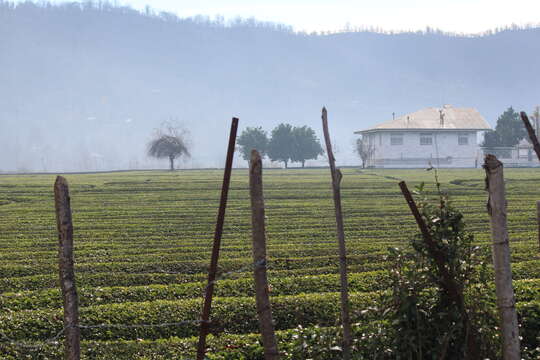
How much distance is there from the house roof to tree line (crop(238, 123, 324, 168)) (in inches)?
390

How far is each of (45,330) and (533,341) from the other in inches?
265

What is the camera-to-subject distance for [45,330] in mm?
9492

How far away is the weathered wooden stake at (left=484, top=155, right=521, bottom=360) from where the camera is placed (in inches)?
212

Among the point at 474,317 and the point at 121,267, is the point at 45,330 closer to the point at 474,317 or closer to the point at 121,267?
the point at 121,267

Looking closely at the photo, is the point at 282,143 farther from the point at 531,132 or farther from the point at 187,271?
the point at 531,132

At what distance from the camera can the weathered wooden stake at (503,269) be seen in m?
5.39

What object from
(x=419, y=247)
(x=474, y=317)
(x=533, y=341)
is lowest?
(x=533, y=341)

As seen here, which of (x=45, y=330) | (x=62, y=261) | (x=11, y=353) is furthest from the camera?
(x=45, y=330)

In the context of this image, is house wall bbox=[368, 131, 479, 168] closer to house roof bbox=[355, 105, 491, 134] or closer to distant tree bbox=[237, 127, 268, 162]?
house roof bbox=[355, 105, 491, 134]

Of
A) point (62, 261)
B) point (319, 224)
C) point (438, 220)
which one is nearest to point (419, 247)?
point (438, 220)

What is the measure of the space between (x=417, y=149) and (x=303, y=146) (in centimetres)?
1634

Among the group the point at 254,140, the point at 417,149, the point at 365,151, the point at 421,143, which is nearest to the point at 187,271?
the point at 365,151

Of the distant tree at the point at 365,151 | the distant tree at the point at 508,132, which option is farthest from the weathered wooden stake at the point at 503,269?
the distant tree at the point at 508,132

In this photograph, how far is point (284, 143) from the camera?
296 feet
